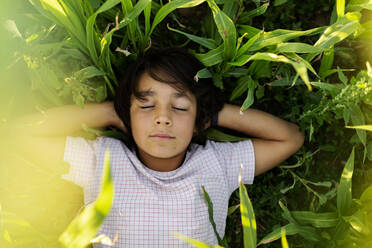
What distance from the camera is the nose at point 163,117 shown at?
1.17 meters

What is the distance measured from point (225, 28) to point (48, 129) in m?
0.80

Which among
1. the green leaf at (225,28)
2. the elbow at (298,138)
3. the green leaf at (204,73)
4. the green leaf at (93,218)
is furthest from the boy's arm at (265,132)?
the green leaf at (93,218)

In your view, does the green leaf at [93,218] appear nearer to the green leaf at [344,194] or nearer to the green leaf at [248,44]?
the green leaf at [248,44]

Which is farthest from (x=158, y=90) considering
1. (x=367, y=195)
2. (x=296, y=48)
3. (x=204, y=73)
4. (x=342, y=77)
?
(x=367, y=195)

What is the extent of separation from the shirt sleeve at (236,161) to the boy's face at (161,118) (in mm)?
227

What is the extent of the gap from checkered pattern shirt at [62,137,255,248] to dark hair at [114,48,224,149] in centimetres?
13

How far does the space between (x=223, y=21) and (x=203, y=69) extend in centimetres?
20

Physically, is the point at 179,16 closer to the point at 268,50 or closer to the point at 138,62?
the point at 138,62

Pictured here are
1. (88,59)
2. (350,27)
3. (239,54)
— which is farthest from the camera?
(88,59)

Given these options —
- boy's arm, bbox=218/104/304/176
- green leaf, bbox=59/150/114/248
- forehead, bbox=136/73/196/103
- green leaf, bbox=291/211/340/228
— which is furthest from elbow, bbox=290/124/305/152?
green leaf, bbox=59/150/114/248

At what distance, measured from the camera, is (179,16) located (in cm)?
156

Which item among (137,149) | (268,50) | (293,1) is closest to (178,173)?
(137,149)

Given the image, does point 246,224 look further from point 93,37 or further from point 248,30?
point 93,37

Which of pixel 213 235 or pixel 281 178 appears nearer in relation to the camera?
pixel 213 235
